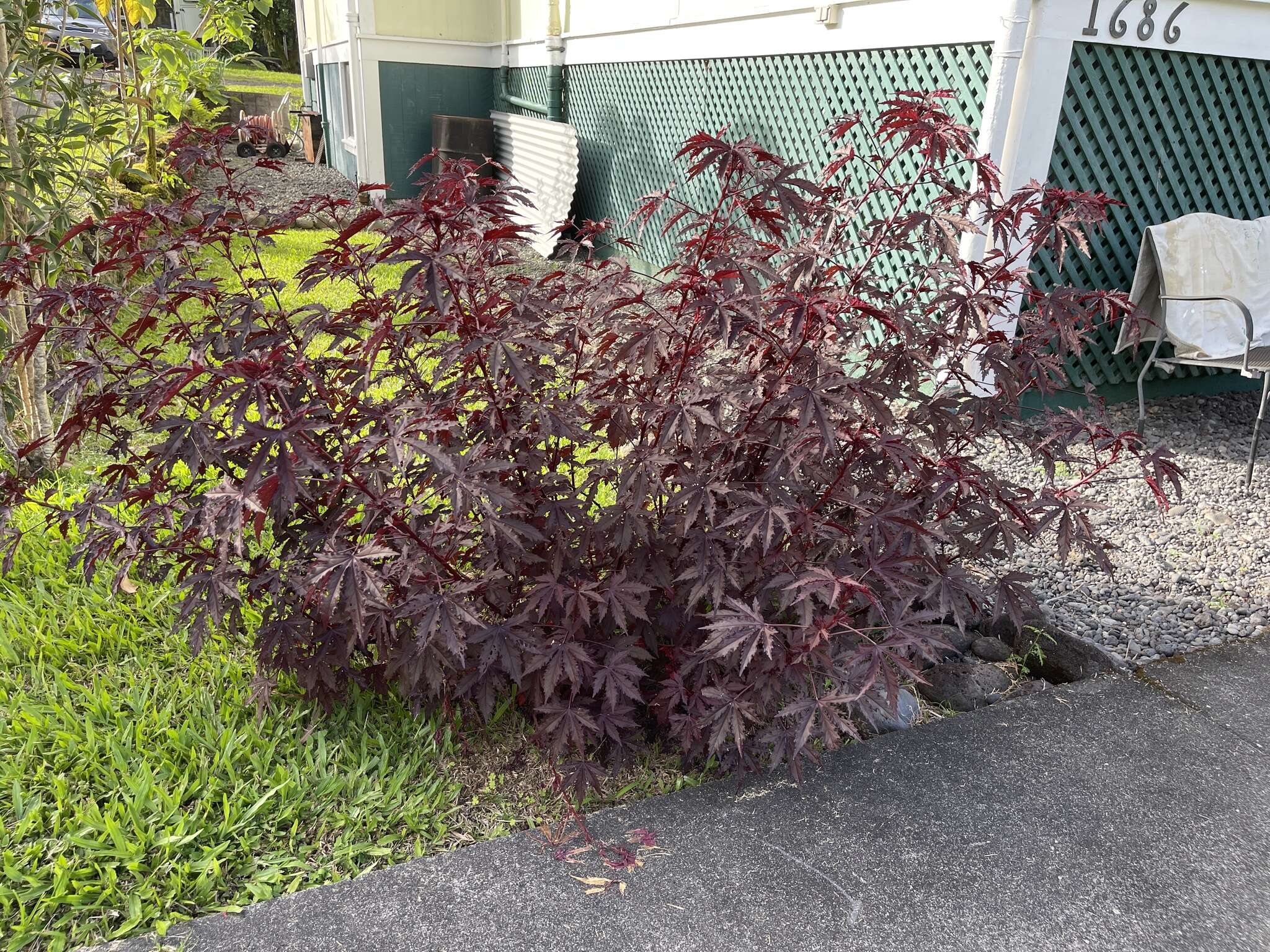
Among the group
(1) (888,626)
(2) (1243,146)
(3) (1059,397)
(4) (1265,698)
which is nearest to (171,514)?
(1) (888,626)

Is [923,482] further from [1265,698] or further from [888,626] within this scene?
[1265,698]

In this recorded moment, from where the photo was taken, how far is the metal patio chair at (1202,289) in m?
4.37

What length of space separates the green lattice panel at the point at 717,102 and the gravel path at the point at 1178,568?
6.69 ft

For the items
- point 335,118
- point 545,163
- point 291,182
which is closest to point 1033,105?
point 545,163

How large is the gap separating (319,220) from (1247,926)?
2716 mm

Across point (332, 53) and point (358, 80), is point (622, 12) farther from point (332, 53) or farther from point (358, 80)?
point (332, 53)

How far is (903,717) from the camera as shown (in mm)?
2467

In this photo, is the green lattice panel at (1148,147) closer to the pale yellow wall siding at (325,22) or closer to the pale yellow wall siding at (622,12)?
the pale yellow wall siding at (622,12)

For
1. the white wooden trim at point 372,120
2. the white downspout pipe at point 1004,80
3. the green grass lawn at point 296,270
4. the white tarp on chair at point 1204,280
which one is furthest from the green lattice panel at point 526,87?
the white tarp on chair at point 1204,280

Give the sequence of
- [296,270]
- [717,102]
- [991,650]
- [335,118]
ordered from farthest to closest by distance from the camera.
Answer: [335,118] → [296,270] → [717,102] → [991,650]

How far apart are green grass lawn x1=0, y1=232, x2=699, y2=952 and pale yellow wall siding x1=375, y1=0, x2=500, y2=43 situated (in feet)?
28.9

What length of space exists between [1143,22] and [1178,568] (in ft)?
9.02

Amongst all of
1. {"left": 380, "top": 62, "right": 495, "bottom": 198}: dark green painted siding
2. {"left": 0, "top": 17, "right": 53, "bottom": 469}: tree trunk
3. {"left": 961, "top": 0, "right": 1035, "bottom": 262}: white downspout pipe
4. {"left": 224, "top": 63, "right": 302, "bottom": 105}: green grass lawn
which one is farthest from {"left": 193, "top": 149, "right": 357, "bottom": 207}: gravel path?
→ {"left": 224, "top": 63, "right": 302, "bottom": 105}: green grass lawn

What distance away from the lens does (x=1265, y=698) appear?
8.21ft
